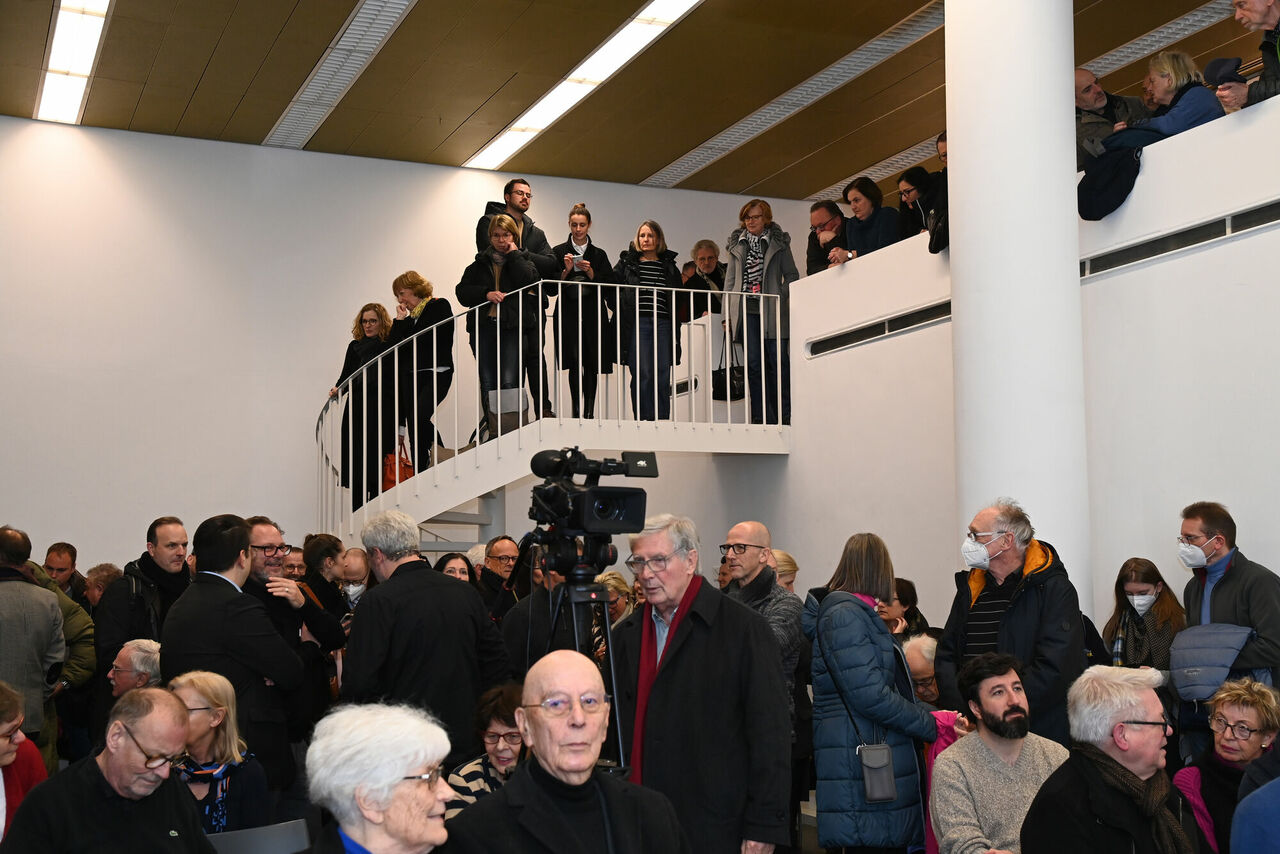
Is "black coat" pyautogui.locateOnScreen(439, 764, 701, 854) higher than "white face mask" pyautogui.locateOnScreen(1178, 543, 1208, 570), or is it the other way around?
"white face mask" pyautogui.locateOnScreen(1178, 543, 1208, 570)

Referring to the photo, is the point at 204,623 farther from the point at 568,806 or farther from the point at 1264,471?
the point at 1264,471

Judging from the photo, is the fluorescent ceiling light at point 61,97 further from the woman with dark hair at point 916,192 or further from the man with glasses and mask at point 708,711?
the man with glasses and mask at point 708,711

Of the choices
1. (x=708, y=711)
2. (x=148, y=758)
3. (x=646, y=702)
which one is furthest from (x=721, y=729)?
(x=148, y=758)

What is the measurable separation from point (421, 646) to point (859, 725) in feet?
4.75

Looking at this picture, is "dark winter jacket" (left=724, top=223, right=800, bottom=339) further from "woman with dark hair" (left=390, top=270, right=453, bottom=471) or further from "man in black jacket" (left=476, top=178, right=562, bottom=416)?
"woman with dark hair" (left=390, top=270, right=453, bottom=471)

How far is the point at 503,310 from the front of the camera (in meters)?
8.41

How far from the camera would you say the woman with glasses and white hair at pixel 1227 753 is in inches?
148

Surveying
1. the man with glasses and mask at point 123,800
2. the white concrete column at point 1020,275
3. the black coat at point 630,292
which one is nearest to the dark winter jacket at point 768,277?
the black coat at point 630,292

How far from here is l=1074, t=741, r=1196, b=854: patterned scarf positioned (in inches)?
119

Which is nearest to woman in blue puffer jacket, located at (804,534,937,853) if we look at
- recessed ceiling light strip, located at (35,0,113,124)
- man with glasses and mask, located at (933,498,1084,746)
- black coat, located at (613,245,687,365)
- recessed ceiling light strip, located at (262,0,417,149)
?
man with glasses and mask, located at (933,498,1084,746)

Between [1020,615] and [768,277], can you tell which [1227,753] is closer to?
[1020,615]

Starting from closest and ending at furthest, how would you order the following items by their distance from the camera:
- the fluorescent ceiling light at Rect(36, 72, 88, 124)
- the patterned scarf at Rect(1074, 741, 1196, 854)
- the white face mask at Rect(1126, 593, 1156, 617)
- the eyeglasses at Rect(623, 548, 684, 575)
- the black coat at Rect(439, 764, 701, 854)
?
the black coat at Rect(439, 764, 701, 854) → the patterned scarf at Rect(1074, 741, 1196, 854) → the eyeglasses at Rect(623, 548, 684, 575) → the white face mask at Rect(1126, 593, 1156, 617) → the fluorescent ceiling light at Rect(36, 72, 88, 124)

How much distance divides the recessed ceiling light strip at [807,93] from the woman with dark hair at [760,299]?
3.98 feet

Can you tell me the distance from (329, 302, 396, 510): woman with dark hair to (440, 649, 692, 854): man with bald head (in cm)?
645
